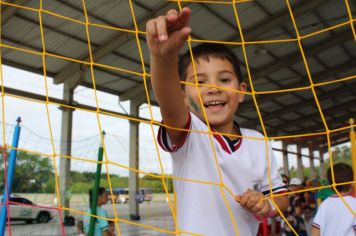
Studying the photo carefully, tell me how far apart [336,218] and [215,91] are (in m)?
1.26

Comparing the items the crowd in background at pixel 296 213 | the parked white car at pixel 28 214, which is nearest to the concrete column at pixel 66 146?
the parked white car at pixel 28 214

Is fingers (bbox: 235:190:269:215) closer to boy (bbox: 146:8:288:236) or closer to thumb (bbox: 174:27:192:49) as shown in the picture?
boy (bbox: 146:8:288:236)

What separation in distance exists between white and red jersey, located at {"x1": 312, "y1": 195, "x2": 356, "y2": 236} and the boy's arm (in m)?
1.31

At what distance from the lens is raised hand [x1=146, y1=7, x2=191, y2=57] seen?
0.57 meters

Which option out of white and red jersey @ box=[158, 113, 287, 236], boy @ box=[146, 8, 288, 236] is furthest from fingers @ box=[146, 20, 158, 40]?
white and red jersey @ box=[158, 113, 287, 236]

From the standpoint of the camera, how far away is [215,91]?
0.87m

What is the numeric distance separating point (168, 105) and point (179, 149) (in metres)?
0.16

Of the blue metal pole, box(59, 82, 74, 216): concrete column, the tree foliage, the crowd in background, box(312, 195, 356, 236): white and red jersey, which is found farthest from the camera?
box(59, 82, 74, 216): concrete column

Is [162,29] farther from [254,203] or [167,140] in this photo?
[254,203]

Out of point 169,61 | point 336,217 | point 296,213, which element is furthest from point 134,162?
point 169,61

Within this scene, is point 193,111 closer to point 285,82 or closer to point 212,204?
point 212,204

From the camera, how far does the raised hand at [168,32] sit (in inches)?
22.6

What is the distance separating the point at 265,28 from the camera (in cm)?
691

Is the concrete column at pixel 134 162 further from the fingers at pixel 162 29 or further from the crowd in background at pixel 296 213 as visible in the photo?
the fingers at pixel 162 29
